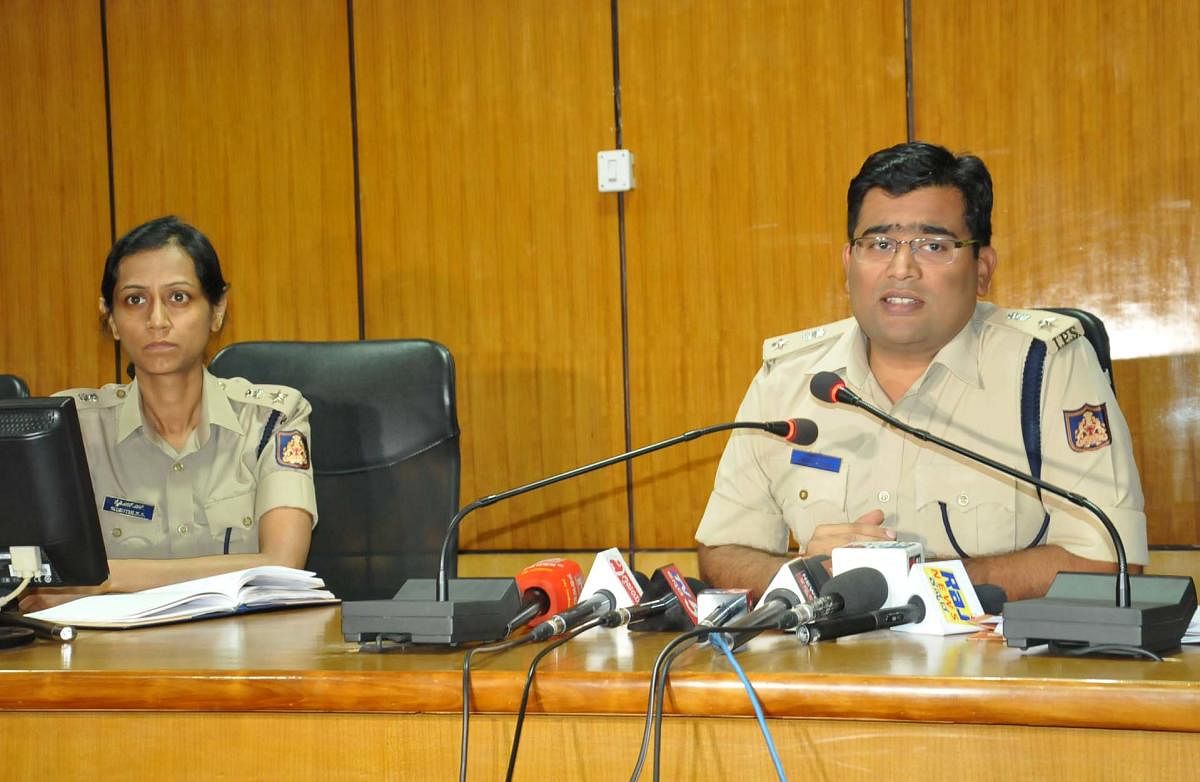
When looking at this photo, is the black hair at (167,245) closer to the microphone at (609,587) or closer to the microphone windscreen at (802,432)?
the microphone at (609,587)

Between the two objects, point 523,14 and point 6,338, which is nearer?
point 523,14

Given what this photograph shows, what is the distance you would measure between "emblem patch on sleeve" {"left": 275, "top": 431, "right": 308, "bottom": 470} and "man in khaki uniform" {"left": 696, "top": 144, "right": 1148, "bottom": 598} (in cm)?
78

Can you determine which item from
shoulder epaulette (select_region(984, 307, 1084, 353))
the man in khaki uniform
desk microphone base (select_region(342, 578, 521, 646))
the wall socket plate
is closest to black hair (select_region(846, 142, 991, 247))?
the man in khaki uniform

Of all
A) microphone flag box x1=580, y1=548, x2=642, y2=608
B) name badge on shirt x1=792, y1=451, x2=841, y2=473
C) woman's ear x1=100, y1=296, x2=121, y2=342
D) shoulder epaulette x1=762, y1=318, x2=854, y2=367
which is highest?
woman's ear x1=100, y1=296, x2=121, y2=342

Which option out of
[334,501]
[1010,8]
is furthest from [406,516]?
[1010,8]

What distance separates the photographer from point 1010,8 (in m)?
3.39

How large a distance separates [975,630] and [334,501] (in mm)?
1445

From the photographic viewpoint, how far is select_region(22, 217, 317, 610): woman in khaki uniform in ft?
8.61

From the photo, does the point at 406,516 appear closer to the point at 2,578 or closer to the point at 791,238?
the point at 2,578

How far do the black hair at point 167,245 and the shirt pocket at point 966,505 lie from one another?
1.48 metres

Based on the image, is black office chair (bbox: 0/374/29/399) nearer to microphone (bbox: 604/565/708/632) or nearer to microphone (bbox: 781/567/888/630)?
microphone (bbox: 604/565/708/632)

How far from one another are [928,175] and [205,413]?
148cm

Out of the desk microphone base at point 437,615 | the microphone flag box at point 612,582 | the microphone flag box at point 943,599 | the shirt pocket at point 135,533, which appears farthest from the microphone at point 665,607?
the shirt pocket at point 135,533

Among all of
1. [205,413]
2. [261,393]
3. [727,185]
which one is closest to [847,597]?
[261,393]
